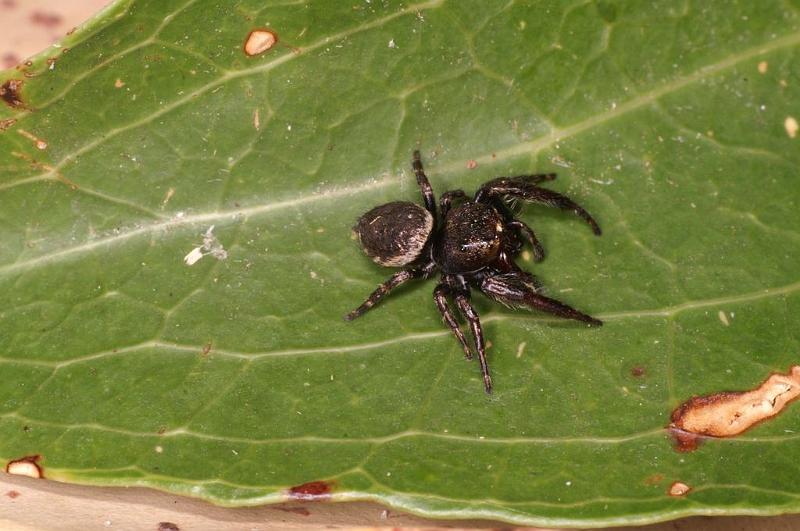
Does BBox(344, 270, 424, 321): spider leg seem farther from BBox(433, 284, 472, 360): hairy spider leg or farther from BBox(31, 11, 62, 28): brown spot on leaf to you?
BBox(31, 11, 62, 28): brown spot on leaf

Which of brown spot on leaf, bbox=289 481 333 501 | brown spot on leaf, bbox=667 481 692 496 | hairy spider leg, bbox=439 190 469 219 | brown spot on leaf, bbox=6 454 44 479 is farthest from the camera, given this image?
hairy spider leg, bbox=439 190 469 219

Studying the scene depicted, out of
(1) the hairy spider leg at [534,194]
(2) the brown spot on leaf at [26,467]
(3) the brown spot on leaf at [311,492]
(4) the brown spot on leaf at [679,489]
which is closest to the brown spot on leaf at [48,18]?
(2) the brown spot on leaf at [26,467]

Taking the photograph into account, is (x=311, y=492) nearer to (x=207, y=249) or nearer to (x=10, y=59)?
(x=207, y=249)

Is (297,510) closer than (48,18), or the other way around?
(297,510)

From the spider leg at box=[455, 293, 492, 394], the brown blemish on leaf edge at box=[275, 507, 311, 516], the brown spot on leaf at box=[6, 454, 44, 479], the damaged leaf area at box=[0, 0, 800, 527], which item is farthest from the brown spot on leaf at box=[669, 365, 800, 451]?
the brown spot on leaf at box=[6, 454, 44, 479]

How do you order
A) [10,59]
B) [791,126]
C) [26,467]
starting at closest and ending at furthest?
[791,126] → [26,467] → [10,59]

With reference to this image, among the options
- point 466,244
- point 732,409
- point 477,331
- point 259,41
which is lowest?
point 732,409

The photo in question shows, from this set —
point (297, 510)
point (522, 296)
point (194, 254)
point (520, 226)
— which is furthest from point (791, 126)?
point (297, 510)

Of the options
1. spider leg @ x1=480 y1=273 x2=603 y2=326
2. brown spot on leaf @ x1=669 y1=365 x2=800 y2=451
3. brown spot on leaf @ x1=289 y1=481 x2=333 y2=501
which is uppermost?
spider leg @ x1=480 y1=273 x2=603 y2=326
